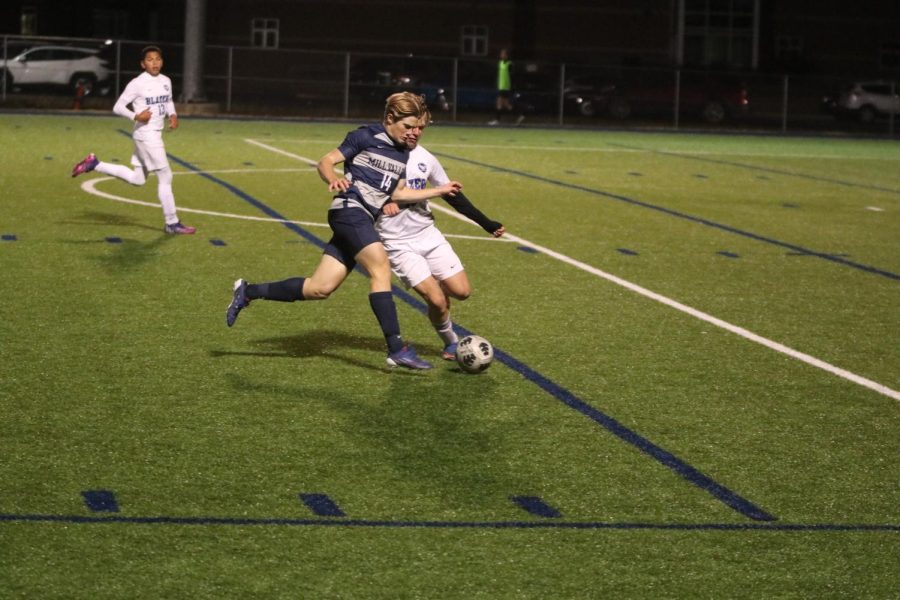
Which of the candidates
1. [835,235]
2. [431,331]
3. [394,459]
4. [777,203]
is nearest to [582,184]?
[777,203]

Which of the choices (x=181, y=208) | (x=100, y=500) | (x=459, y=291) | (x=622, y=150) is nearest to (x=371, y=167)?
(x=459, y=291)

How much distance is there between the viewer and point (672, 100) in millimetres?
44344

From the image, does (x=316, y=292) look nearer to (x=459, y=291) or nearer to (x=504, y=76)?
(x=459, y=291)

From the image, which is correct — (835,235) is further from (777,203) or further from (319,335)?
(319,335)

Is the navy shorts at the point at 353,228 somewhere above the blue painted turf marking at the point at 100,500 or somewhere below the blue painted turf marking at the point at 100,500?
above

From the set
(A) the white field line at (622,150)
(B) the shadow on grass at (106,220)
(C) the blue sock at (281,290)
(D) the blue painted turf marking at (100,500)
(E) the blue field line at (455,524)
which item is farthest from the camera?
(A) the white field line at (622,150)

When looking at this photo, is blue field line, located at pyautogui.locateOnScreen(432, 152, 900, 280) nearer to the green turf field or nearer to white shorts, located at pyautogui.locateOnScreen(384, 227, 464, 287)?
the green turf field

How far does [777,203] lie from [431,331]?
407 inches

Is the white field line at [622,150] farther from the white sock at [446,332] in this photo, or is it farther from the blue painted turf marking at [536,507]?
the blue painted turf marking at [536,507]

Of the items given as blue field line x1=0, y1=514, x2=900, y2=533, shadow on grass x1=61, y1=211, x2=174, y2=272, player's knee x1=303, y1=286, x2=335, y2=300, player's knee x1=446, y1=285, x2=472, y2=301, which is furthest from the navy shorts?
shadow on grass x1=61, y1=211, x2=174, y2=272

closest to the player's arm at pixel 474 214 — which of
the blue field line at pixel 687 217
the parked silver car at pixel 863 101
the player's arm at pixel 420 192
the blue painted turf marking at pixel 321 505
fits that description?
the player's arm at pixel 420 192

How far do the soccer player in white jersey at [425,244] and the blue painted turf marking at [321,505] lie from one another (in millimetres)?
2675

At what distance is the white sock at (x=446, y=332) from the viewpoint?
8992 mm

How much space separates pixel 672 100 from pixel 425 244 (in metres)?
36.5
